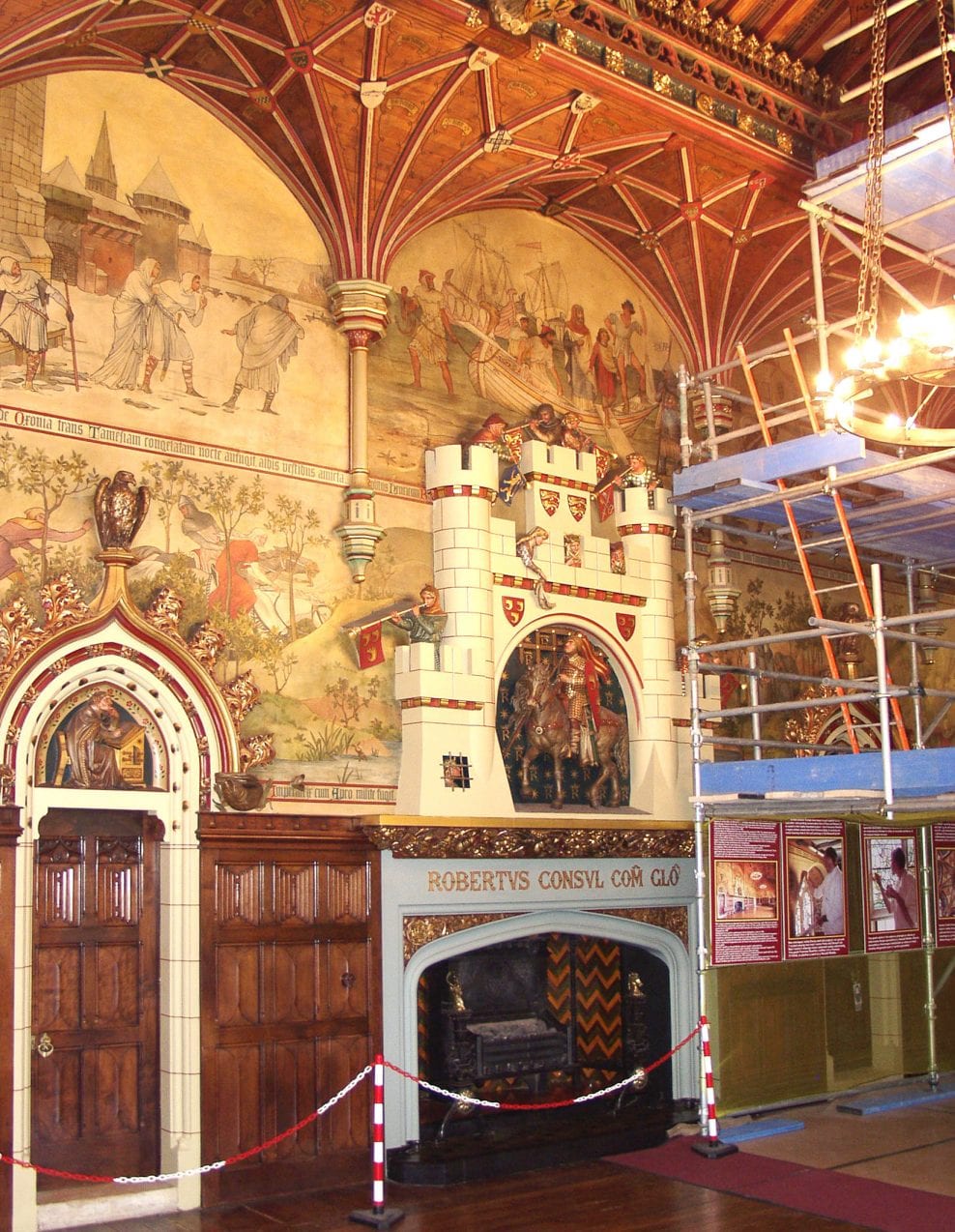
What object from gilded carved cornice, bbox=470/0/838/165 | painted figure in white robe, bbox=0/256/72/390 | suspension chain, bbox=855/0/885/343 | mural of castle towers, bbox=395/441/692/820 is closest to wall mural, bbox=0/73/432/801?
painted figure in white robe, bbox=0/256/72/390

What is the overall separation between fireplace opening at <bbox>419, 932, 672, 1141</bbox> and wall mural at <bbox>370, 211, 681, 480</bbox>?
14.8ft

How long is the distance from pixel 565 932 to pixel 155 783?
3.99 m

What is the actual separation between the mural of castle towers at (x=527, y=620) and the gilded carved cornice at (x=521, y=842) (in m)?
0.22

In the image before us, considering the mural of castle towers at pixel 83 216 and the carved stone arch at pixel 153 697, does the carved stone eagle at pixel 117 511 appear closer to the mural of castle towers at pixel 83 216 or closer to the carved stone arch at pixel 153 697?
the carved stone arch at pixel 153 697

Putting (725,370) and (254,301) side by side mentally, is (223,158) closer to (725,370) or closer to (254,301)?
(254,301)

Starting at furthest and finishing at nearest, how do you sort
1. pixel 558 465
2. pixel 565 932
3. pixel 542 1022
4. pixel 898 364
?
1. pixel 558 465
2. pixel 542 1022
3. pixel 565 932
4. pixel 898 364

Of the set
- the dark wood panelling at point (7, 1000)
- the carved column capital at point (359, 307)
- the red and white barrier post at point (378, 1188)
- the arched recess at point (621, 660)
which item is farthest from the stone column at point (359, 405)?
the red and white barrier post at point (378, 1188)

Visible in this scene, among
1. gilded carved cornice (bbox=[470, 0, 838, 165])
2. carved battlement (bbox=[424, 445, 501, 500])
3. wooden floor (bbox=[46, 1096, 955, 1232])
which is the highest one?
gilded carved cornice (bbox=[470, 0, 838, 165])

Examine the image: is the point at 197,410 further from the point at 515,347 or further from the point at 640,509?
the point at 640,509

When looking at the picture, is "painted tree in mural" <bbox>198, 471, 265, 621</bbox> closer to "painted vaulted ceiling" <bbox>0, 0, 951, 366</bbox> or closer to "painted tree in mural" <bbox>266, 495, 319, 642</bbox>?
"painted tree in mural" <bbox>266, 495, 319, 642</bbox>

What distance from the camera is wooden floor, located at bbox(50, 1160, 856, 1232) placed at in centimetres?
929

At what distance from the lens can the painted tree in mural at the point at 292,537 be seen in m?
11.1

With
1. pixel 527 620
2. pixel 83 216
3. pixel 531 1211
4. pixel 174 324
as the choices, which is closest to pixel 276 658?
pixel 527 620

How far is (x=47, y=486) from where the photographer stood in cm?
993
